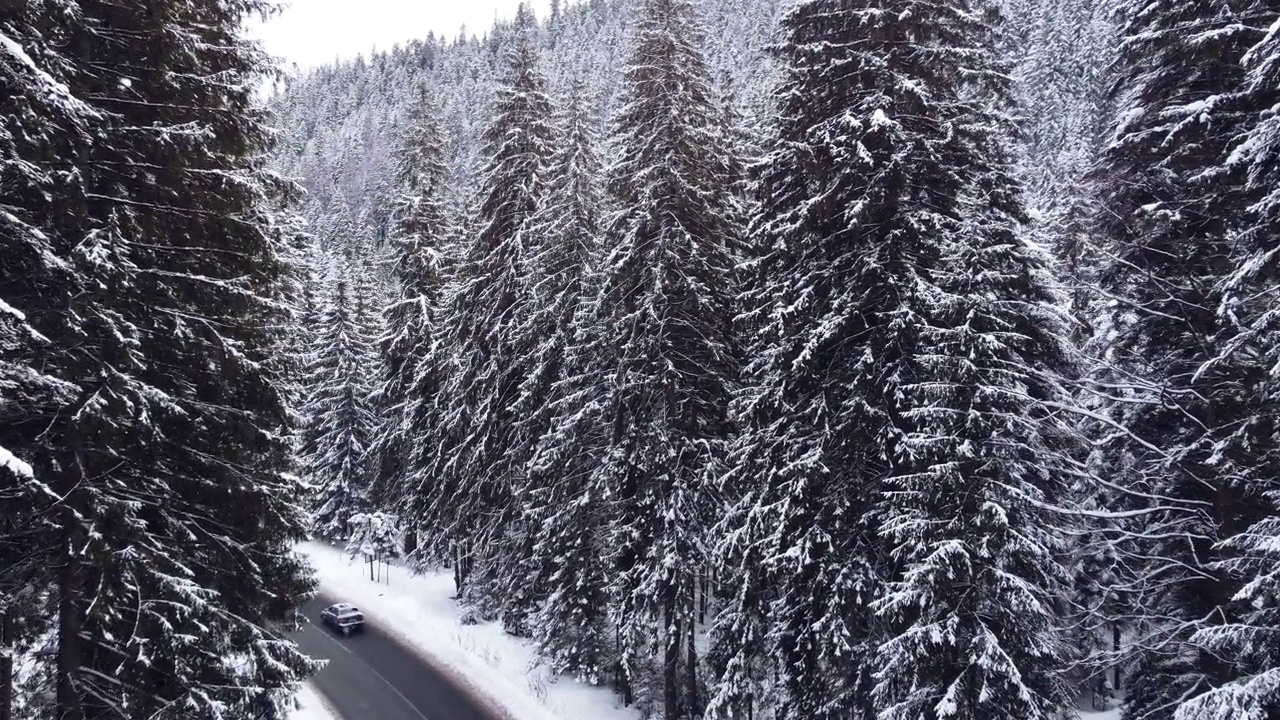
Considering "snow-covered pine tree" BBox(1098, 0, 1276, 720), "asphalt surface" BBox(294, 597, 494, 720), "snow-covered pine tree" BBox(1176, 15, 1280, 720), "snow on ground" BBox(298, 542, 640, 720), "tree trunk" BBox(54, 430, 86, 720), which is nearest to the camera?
"tree trunk" BBox(54, 430, 86, 720)

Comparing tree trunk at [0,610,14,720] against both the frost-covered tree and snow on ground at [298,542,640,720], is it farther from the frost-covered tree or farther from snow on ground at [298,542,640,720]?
the frost-covered tree

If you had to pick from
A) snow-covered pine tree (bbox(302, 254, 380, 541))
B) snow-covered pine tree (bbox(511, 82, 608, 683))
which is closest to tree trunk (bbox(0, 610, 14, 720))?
snow-covered pine tree (bbox(511, 82, 608, 683))

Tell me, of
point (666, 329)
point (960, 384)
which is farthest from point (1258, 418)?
point (666, 329)

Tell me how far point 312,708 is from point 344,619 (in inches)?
271

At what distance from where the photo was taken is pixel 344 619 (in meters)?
29.6

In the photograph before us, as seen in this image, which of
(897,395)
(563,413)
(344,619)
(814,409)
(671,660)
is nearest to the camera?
(897,395)

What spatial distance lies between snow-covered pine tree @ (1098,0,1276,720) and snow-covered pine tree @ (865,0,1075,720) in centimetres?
139

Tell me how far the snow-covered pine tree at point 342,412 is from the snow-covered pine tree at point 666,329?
86.5 feet

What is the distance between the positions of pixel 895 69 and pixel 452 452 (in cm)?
1932

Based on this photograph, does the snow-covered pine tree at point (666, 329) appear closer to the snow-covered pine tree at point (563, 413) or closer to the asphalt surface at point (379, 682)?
the snow-covered pine tree at point (563, 413)

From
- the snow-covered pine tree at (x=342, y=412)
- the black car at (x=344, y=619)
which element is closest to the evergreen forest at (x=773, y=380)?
the black car at (x=344, y=619)

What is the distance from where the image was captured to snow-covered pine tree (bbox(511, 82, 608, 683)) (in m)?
19.6

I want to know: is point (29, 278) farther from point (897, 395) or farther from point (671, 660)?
point (671, 660)

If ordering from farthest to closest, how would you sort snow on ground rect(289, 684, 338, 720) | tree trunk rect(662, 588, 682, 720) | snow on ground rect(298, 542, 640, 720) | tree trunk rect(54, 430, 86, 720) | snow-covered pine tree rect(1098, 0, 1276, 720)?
snow on ground rect(289, 684, 338, 720) < snow on ground rect(298, 542, 640, 720) < tree trunk rect(662, 588, 682, 720) < snow-covered pine tree rect(1098, 0, 1276, 720) < tree trunk rect(54, 430, 86, 720)
